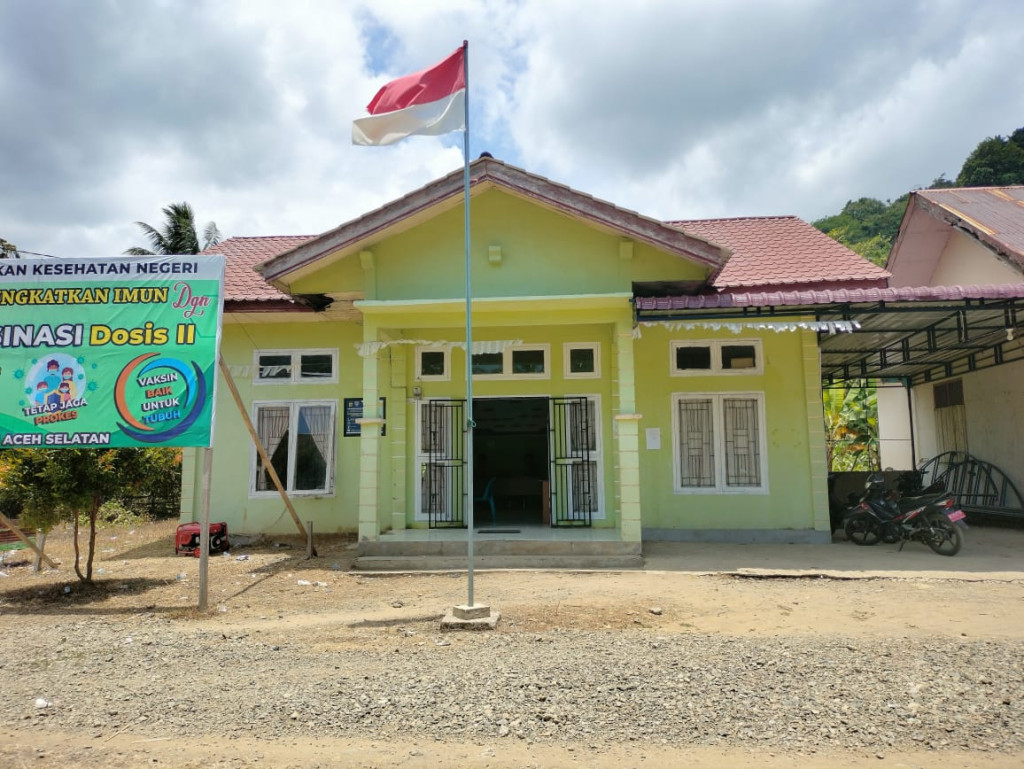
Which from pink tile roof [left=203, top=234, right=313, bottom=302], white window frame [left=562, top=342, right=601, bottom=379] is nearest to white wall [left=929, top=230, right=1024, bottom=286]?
white window frame [left=562, top=342, right=601, bottom=379]

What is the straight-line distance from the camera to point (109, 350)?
24.3 ft

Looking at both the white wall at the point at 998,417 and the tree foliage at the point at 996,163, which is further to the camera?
the tree foliage at the point at 996,163

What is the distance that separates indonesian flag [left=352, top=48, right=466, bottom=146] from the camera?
6750 mm

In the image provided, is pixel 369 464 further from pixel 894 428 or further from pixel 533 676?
pixel 894 428

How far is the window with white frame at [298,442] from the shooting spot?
11.1 metres

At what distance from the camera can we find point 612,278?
912 cm

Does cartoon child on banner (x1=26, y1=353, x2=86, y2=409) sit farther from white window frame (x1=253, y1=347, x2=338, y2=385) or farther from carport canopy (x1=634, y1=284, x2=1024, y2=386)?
carport canopy (x1=634, y1=284, x2=1024, y2=386)

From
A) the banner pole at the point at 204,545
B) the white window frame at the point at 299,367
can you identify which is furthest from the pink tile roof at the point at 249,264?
the banner pole at the point at 204,545

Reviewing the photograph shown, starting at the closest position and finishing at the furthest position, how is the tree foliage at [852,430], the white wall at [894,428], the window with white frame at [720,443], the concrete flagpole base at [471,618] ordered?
the concrete flagpole base at [471,618]
the window with white frame at [720,443]
the white wall at [894,428]
the tree foliage at [852,430]

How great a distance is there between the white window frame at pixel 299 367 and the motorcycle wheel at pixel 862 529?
8035mm

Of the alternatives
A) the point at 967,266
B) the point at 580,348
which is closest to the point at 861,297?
the point at 580,348

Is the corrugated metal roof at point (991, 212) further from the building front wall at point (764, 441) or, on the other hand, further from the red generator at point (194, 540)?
the red generator at point (194, 540)

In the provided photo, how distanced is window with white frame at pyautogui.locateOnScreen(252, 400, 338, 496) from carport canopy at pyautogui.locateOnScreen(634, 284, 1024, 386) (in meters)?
5.27

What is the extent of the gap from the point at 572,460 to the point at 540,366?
151 centimetres
